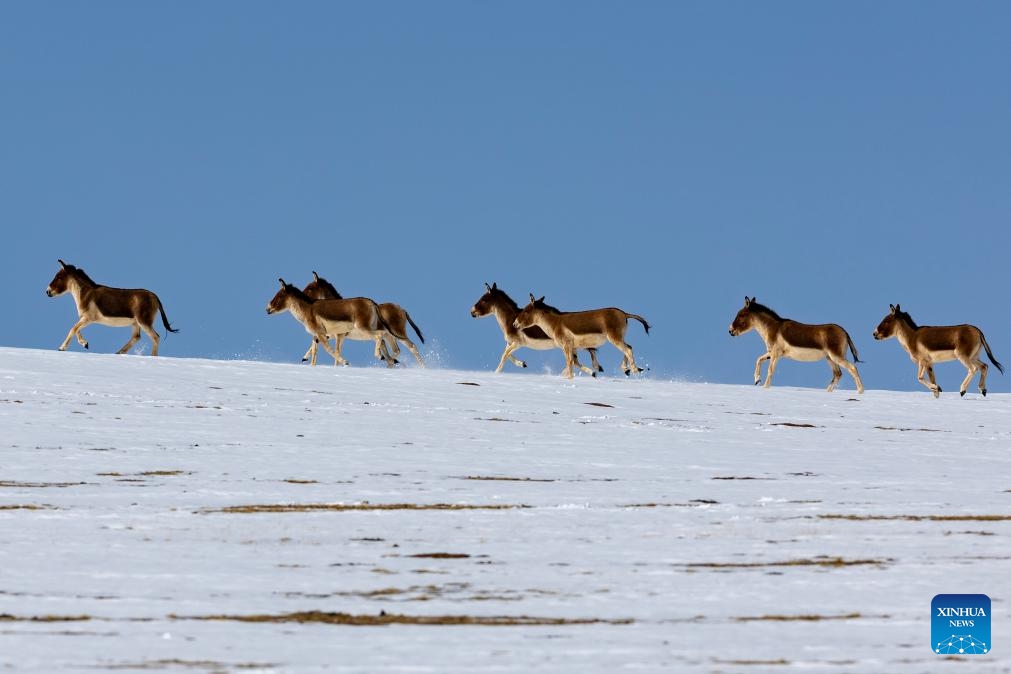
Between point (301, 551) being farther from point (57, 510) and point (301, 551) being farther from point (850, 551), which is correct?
point (850, 551)

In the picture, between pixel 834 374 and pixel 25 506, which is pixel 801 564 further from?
pixel 834 374

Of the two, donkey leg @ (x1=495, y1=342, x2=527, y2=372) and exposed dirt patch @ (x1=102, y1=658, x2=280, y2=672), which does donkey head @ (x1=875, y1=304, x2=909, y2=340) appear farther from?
exposed dirt patch @ (x1=102, y1=658, x2=280, y2=672)

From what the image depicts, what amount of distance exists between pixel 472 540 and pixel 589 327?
18067 mm

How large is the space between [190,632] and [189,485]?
374cm


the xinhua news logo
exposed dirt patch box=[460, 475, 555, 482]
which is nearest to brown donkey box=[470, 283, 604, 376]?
exposed dirt patch box=[460, 475, 555, 482]

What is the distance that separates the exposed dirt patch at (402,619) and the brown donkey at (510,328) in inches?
795

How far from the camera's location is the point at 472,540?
6020 millimetres

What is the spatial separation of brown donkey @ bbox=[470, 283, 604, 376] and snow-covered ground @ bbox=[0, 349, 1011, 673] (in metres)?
12.4

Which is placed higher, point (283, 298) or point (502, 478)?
point (283, 298)

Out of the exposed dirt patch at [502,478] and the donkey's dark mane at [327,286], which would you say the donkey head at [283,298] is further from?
the exposed dirt patch at [502,478]

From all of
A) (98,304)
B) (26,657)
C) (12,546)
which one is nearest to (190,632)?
(26,657)

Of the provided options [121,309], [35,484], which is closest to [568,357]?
[121,309]

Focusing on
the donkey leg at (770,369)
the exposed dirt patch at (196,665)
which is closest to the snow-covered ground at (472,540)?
the exposed dirt patch at (196,665)

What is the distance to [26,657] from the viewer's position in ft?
12.8
